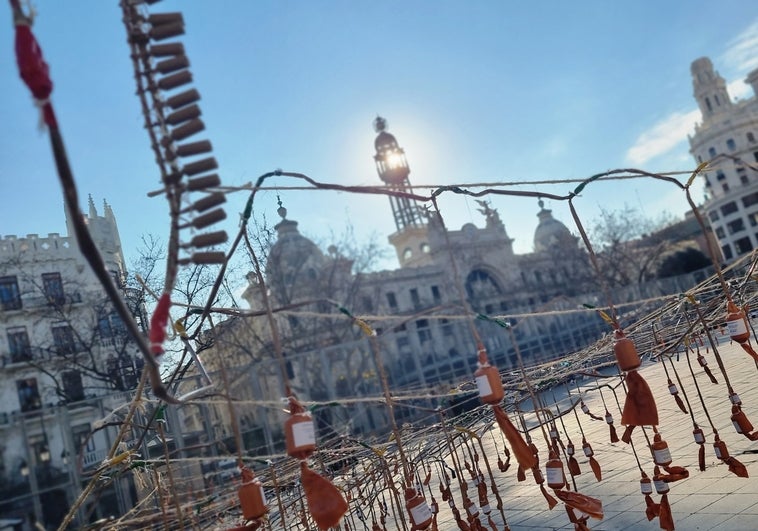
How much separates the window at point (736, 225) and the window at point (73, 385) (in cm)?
6672

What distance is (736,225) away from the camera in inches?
2527

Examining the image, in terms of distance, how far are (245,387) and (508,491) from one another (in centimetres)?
2156

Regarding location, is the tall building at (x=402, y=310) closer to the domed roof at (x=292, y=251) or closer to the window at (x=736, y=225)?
the domed roof at (x=292, y=251)

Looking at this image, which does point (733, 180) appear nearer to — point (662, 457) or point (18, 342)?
point (18, 342)

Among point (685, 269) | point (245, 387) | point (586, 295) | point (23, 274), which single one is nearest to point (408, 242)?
point (586, 295)

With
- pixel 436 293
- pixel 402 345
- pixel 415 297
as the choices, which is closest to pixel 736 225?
pixel 436 293

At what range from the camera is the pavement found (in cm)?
641

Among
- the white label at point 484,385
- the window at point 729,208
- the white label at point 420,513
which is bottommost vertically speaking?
the white label at point 420,513

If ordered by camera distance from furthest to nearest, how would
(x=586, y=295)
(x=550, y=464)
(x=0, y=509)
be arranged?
1. (x=586, y=295)
2. (x=0, y=509)
3. (x=550, y=464)

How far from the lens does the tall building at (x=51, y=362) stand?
1989 centimetres

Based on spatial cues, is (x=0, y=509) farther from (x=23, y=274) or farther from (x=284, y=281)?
(x=284, y=281)

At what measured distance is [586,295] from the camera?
141ft

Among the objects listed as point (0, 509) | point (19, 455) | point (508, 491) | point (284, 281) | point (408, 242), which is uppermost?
point (408, 242)

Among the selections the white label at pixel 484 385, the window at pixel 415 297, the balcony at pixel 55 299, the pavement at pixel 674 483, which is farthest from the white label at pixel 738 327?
the window at pixel 415 297
